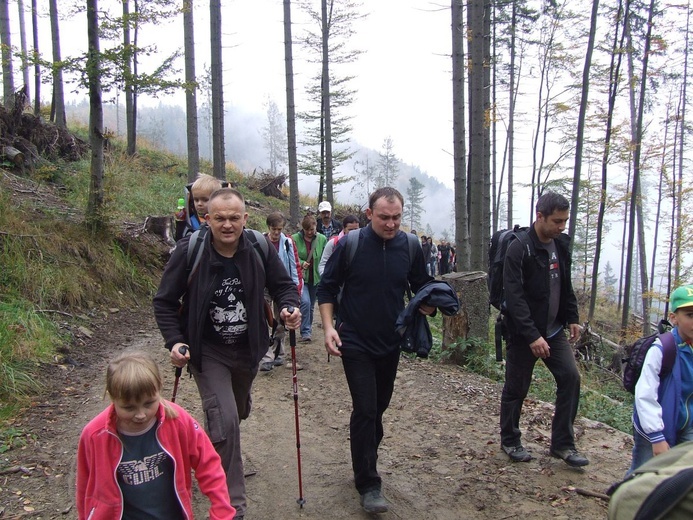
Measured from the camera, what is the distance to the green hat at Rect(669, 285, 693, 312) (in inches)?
115

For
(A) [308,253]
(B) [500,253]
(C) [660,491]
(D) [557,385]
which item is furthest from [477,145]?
(C) [660,491]

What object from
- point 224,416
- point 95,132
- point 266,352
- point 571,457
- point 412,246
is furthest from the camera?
point 95,132

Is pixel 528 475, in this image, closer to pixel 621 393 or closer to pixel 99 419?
pixel 99 419

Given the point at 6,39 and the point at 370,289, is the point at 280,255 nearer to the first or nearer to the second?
the point at 370,289

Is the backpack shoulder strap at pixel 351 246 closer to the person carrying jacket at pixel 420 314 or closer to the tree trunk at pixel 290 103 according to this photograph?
the person carrying jacket at pixel 420 314

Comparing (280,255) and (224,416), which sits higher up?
(280,255)

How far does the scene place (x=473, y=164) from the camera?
8.66m

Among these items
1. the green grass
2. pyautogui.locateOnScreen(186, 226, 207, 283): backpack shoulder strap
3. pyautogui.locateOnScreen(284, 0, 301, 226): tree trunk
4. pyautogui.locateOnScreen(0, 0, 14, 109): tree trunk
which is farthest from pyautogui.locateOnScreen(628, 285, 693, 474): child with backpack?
pyautogui.locateOnScreen(0, 0, 14, 109): tree trunk

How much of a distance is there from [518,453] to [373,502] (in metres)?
1.67

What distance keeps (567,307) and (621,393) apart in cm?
558

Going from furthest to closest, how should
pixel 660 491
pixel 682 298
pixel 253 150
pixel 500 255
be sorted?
pixel 253 150 → pixel 500 255 → pixel 682 298 → pixel 660 491

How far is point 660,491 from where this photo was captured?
1.13m

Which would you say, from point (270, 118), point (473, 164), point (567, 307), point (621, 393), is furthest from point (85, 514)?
point (270, 118)

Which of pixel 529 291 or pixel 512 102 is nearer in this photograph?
pixel 529 291
